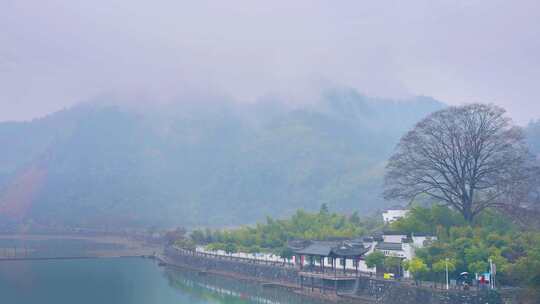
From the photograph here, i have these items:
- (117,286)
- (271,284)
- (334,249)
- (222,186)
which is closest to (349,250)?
(334,249)

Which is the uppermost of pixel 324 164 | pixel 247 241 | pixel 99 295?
pixel 324 164

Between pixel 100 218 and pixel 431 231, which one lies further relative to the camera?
pixel 100 218

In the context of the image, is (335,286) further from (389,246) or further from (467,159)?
(467,159)

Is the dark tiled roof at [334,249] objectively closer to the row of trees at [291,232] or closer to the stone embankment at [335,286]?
the stone embankment at [335,286]

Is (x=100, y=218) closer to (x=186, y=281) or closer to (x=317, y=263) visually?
(x=186, y=281)

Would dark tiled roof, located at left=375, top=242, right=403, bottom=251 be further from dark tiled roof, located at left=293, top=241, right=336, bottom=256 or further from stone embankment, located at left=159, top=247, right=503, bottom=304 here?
dark tiled roof, located at left=293, top=241, right=336, bottom=256

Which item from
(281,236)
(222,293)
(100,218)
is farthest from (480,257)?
(100,218)

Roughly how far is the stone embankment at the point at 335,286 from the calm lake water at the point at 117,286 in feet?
4.99

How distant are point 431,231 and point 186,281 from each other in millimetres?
27298

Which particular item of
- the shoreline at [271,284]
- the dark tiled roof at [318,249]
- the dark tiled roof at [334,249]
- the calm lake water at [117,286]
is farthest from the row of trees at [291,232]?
the dark tiled roof at [334,249]

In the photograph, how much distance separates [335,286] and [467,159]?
1308 centimetres

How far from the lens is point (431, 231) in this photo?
4331 centimetres

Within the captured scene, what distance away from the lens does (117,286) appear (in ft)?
182

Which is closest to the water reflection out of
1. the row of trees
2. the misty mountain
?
the row of trees
